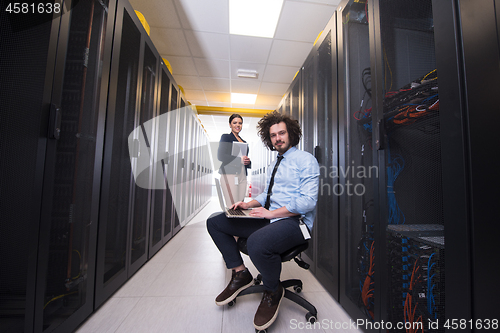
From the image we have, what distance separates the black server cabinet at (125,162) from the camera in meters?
1.35

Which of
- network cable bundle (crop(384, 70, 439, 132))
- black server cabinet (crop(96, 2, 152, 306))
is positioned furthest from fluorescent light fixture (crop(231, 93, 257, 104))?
Result: network cable bundle (crop(384, 70, 439, 132))

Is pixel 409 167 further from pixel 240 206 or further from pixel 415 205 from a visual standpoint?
pixel 240 206

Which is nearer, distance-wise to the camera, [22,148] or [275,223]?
[22,148]

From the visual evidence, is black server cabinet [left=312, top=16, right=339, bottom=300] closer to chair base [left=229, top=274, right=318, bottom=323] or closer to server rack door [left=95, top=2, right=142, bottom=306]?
chair base [left=229, top=274, right=318, bottom=323]

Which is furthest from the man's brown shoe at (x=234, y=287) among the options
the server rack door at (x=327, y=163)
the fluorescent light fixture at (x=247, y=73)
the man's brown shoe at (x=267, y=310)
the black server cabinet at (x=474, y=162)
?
the fluorescent light fixture at (x=247, y=73)

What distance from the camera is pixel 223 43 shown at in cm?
305

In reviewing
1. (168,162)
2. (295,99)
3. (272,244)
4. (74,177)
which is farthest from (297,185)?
(168,162)

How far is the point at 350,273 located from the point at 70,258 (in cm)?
151

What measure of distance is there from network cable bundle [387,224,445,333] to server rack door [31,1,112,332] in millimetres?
1467

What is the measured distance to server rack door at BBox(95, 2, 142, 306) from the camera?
1339 mm

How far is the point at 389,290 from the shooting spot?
0.98 metres

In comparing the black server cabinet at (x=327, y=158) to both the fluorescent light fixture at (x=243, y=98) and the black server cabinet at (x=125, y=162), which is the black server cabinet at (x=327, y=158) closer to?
the black server cabinet at (x=125, y=162)

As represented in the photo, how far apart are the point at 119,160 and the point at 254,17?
2.19m

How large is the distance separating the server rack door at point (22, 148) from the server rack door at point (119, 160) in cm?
45
